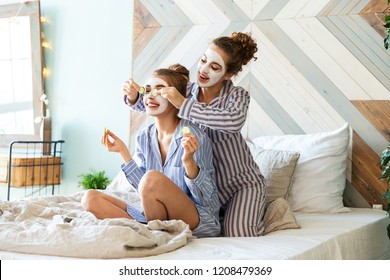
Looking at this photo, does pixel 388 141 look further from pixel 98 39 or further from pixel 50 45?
pixel 50 45

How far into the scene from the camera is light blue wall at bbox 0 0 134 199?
425cm

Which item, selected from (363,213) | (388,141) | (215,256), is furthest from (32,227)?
(388,141)

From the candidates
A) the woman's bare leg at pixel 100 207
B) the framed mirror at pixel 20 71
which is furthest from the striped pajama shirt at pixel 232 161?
the framed mirror at pixel 20 71

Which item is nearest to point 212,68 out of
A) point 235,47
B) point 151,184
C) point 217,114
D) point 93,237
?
point 235,47

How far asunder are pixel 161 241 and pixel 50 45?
2.94 metres

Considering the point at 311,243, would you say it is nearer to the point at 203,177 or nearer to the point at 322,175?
the point at 203,177

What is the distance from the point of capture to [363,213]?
307 centimetres

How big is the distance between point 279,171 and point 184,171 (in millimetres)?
858

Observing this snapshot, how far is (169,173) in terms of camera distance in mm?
2445

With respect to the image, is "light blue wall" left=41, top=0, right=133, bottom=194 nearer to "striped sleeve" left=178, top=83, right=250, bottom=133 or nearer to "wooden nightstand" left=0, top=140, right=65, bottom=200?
"wooden nightstand" left=0, top=140, right=65, bottom=200

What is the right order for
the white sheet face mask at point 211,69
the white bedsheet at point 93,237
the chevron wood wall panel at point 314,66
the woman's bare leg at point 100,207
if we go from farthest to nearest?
the chevron wood wall panel at point 314,66, the white sheet face mask at point 211,69, the woman's bare leg at point 100,207, the white bedsheet at point 93,237

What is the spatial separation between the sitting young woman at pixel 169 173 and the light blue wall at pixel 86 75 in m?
1.63

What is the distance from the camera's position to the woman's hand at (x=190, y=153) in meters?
2.18

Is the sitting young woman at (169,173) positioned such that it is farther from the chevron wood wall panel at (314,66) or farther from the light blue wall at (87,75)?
the light blue wall at (87,75)
